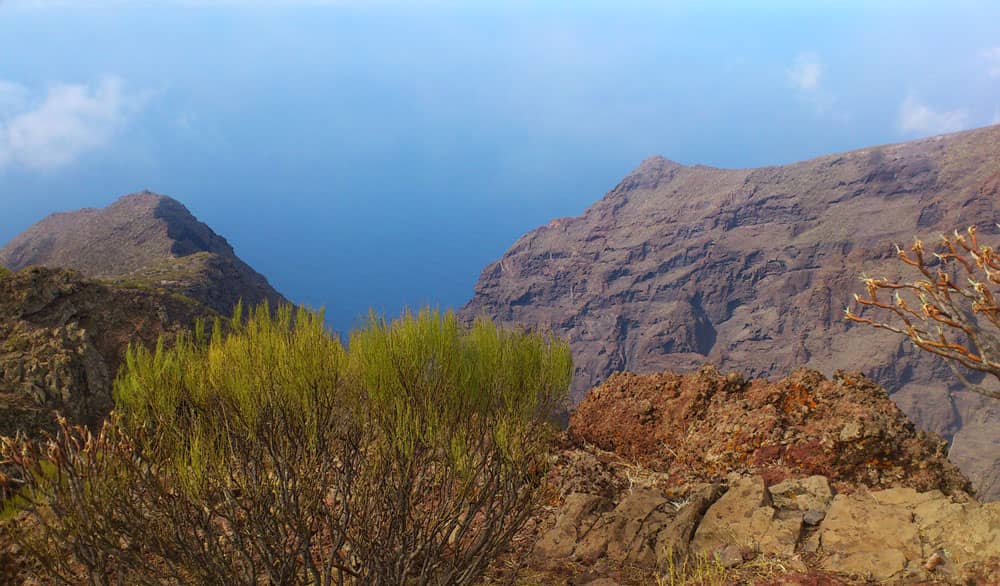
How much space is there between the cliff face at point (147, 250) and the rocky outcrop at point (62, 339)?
1257 centimetres

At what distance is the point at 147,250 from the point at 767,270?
63.9 m

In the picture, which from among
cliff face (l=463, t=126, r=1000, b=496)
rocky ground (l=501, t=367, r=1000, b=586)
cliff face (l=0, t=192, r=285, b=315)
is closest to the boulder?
rocky ground (l=501, t=367, r=1000, b=586)

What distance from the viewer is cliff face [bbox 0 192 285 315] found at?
2720 centimetres

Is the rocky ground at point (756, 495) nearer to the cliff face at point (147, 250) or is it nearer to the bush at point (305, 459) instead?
the bush at point (305, 459)

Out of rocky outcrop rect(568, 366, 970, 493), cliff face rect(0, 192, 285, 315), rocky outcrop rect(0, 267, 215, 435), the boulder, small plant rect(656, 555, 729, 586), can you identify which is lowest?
small plant rect(656, 555, 729, 586)

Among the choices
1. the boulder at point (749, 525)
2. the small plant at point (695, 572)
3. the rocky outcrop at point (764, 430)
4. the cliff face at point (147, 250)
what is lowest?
the small plant at point (695, 572)

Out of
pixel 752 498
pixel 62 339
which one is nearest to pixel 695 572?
pixel 752 498

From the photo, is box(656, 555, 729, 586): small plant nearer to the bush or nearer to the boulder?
the boulder

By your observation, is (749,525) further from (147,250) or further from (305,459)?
(147,250)

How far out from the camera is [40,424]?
9.56 meters

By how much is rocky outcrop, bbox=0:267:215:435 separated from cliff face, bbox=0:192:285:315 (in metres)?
12.6

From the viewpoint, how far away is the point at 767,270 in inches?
3036

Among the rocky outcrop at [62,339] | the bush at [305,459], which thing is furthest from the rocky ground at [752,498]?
the rocky outcrop at [62,339]

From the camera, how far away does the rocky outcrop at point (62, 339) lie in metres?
9.80
